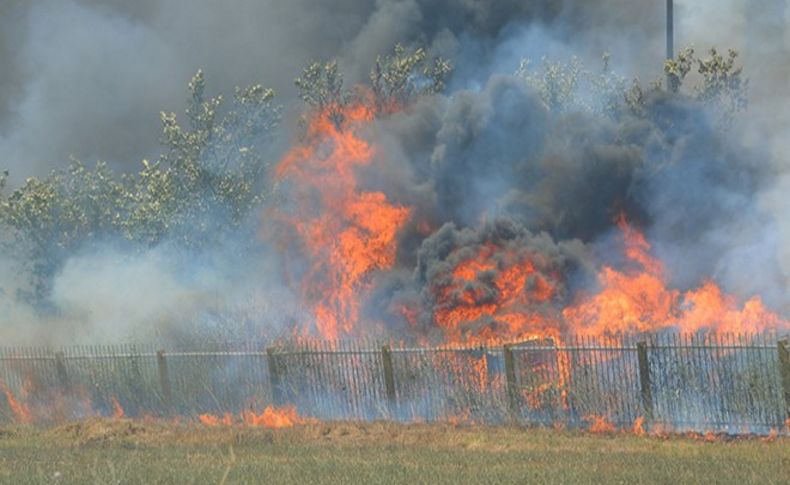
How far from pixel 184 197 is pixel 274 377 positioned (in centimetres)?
1098

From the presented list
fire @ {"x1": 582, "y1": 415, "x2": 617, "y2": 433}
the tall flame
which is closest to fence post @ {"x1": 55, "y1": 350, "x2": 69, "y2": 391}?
the tall flame

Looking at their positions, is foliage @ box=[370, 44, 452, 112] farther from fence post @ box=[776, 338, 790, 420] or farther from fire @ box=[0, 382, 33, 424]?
fence post @ box=[776, 338, 790, 420]

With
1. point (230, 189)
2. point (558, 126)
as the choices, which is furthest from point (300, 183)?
point (558, 126)

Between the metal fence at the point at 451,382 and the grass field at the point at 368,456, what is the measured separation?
78 cm

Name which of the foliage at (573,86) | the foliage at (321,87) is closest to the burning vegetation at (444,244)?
the foliage at (321,87)

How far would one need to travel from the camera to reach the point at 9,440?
18.2m

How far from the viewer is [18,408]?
72.5 ft

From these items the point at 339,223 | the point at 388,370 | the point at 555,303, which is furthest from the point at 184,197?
the point at 388,370

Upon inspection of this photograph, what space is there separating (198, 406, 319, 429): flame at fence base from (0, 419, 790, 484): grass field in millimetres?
879

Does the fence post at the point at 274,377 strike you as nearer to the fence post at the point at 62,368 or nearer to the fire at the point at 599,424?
the fence post at the point at 62,368

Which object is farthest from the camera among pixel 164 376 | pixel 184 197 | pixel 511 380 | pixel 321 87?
pixel 321 87

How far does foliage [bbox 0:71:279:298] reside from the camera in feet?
95.4

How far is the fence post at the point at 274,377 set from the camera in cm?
1962

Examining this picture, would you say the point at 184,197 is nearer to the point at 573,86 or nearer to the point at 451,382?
the point at 451,382
